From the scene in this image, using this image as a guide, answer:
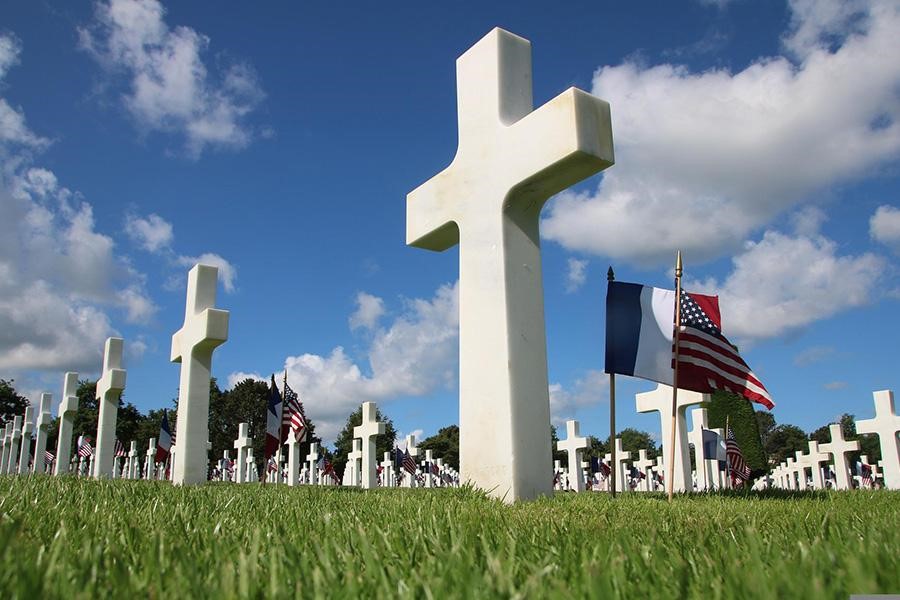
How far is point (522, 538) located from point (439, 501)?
1.68 m

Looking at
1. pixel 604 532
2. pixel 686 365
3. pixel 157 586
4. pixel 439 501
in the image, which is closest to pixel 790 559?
pixel 604 532

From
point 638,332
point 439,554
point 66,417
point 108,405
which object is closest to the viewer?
point 439,554

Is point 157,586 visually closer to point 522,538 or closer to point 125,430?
point 522,538

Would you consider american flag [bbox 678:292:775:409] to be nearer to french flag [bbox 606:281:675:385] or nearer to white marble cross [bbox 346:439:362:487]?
french flag [bbox 606:281:675:385]

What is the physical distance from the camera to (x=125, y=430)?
56.5 metres

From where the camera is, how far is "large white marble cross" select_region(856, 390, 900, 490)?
1080 cm

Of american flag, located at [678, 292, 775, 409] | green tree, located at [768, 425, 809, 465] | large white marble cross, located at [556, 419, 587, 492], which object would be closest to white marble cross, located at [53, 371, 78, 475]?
large white marble cross, located at [556, 419, 587, 492]

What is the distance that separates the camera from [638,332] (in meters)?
6.43

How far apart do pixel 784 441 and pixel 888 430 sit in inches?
3684

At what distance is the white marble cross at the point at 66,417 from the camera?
65.4ft

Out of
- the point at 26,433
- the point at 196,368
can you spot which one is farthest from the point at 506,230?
the point at 26,433

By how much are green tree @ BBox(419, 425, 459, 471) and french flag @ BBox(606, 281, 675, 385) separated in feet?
201

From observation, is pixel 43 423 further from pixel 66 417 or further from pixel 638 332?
pixel 638 332

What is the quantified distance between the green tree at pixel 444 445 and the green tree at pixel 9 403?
1324 inches
